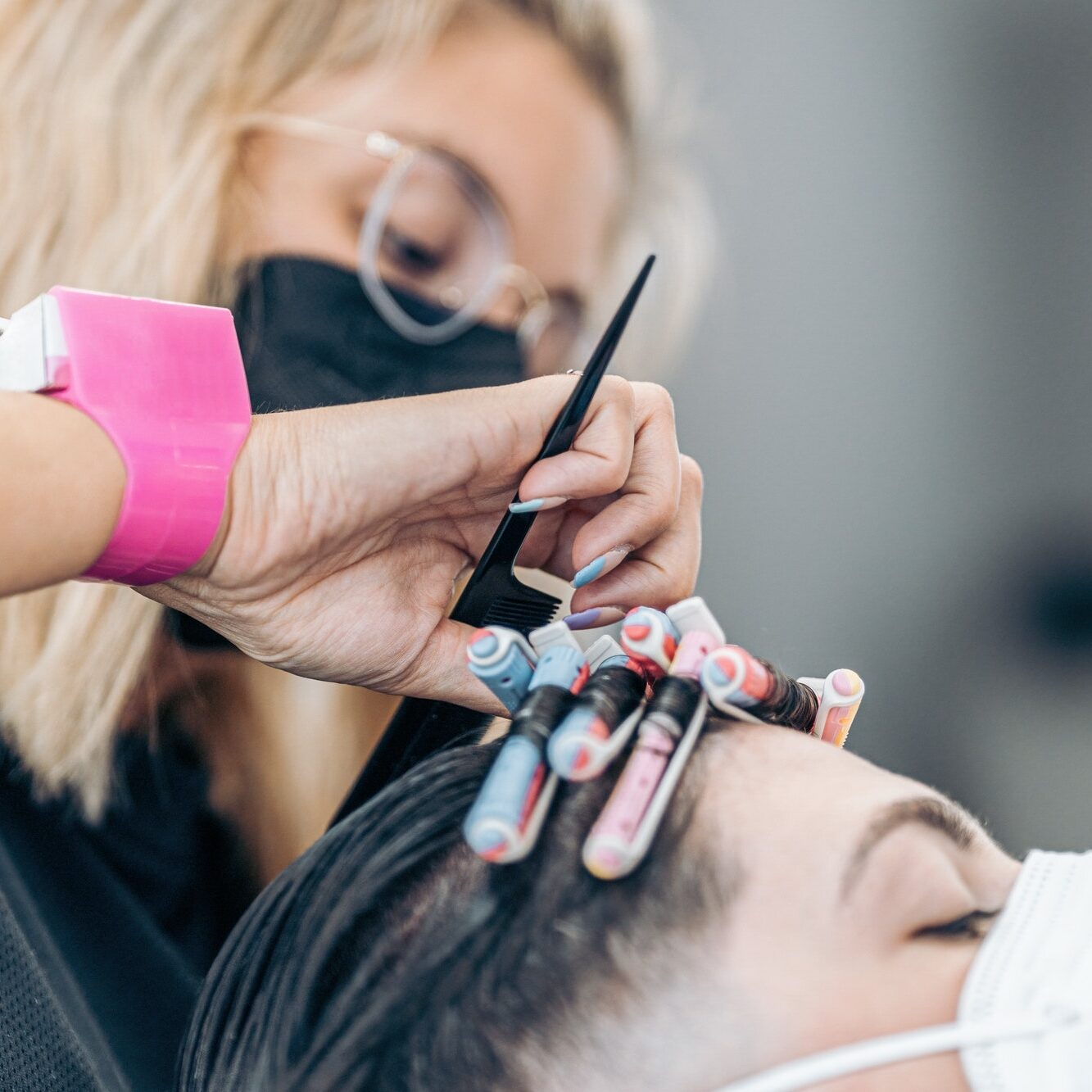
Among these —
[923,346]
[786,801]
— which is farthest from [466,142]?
[786,801]

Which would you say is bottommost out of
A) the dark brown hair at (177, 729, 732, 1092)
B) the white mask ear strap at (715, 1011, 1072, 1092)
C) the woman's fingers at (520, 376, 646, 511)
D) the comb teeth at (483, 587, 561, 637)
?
the dark brown hair at (177, 729, 732, 1092)

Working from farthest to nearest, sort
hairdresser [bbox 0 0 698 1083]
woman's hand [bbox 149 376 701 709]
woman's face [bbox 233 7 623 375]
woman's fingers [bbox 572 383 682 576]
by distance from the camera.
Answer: woman's face [bbox 233 7 623 375]
hairdresser [bbox 0 0 698 1083]
woman's fingers [bbox 572 383 682 576]
woman's hand [bbox 149 376 701 709]

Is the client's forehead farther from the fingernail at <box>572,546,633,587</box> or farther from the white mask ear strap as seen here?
the fingernail at <box>572,546,633,587</box>

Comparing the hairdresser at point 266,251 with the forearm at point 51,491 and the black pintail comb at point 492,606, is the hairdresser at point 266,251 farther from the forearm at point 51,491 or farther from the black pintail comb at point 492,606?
the forearm at point 51,491

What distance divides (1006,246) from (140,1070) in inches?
57.9

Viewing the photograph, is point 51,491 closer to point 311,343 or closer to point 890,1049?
point 890,1049

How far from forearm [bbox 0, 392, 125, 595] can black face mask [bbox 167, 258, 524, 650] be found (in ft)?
2.21

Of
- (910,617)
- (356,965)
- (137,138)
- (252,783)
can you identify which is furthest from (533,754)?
(137,138)

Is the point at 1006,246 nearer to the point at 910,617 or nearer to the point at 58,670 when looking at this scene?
the point at 910,617

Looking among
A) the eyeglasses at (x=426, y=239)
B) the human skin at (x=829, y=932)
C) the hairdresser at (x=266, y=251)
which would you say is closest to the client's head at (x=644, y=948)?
the human skin at (x=829, y=932)

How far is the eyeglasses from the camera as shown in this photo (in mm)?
1328

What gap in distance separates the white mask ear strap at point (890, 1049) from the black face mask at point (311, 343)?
0.92 metres

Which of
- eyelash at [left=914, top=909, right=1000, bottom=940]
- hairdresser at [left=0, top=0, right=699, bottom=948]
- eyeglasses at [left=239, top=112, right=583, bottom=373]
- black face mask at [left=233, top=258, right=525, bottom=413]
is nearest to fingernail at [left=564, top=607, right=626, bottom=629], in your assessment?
eyelash at [left=914, top=909, right=1000, bottom=940]

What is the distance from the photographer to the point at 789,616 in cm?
140
